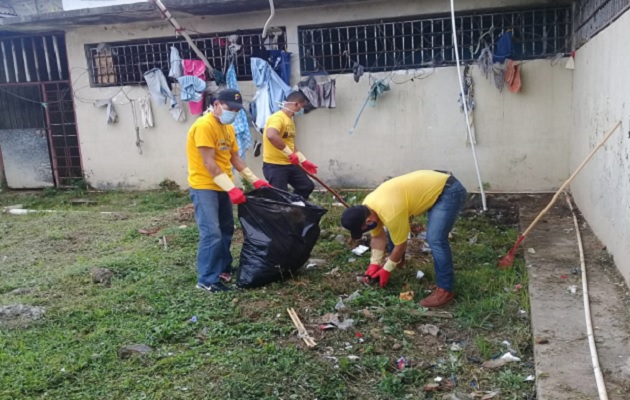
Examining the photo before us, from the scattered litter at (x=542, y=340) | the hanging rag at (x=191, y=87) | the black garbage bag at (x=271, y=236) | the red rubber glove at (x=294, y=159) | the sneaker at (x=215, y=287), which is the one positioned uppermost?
the hanging rag at (x=191, y=87)

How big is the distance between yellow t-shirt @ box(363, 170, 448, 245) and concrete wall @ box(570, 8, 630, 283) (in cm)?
146

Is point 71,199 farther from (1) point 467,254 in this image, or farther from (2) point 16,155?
(1) point 467,254

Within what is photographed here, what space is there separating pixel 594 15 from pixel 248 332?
196 inches

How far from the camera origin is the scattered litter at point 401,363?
334 centimetres

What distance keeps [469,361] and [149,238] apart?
4.21 m

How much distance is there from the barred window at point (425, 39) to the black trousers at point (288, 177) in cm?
277

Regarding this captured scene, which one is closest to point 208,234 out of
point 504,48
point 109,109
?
point 504,48

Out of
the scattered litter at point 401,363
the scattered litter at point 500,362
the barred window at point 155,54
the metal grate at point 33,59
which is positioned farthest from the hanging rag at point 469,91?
the metal grate at point 33,59

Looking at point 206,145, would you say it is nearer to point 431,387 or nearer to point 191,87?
point 431,387

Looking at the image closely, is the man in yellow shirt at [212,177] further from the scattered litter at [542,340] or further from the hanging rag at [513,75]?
the hanging rag at [513,75]

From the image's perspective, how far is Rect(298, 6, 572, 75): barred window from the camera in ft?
24.7

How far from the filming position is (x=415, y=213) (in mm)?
4105

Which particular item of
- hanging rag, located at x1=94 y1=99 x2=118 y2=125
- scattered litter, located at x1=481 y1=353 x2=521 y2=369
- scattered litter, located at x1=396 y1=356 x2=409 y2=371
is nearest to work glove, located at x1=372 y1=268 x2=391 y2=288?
scattered litter, located at x1=396 y1=356 x2=409 y2=371

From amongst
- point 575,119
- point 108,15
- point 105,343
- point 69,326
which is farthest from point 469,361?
point 108,15
